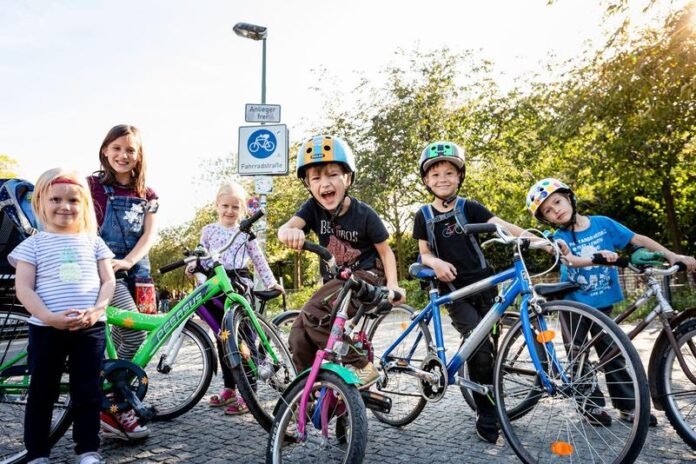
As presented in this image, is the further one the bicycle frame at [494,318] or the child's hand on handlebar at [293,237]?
the bicycle frame at [494,318]

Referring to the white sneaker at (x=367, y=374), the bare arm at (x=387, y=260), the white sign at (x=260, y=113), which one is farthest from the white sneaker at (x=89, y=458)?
the white sign at (x=260, y=113)

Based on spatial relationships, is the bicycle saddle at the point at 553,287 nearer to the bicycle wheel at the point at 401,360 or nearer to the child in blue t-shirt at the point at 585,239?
the child in blue t-shirt at the point at 585,239

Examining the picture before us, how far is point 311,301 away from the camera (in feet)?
10.8

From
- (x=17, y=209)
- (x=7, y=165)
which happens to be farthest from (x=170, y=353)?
(x=7, y=165)

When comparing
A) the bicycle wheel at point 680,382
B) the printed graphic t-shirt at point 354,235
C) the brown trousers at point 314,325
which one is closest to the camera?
the bicycle wheel at point 680,382

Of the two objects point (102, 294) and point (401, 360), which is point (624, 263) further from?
point (102, 294)

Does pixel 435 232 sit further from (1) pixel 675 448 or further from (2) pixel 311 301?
(1) pixel 675 448

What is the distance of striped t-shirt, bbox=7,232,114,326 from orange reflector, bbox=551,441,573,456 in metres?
2.67

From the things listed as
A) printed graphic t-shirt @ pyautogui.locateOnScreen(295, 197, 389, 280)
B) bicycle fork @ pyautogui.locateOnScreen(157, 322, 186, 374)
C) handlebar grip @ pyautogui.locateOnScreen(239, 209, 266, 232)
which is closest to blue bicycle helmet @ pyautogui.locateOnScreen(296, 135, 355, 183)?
printed graphic t-shirt @ pyautogui.locateOnScreen(295, 197, 389, 280)

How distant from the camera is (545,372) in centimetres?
287

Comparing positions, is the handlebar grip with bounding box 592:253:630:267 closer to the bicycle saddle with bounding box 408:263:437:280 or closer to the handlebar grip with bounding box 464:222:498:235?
the handlebar grip with bounding box 464:222:498:235

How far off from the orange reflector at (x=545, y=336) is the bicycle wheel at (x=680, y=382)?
32.9 inches

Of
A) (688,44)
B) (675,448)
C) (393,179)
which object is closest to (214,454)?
(675,448)

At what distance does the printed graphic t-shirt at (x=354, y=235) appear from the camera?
3.39 metres
